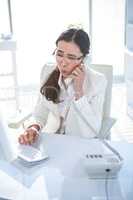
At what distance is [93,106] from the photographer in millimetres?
1573

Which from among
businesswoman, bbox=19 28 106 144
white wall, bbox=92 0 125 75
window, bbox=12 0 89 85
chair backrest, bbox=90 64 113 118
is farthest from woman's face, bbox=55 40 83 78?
white wall, bbox=92 0 125 75

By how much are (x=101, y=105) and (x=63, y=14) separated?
2842 millimetres

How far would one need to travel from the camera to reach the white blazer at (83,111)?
154cm

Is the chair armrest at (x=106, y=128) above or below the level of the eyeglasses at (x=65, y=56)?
below

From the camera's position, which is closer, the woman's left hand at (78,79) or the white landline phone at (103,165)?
the white landline phone at (103,165)

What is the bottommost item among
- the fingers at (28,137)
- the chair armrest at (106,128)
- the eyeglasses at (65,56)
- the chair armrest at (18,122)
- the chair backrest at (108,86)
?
the chair armrest at (106,128)

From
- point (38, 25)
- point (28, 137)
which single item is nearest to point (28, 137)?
point (28, 137)

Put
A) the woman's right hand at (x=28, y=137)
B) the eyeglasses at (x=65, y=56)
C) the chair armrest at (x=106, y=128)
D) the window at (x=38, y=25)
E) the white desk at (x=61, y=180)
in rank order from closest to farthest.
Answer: the white desk at (x=61, y=180) < the woman's right hand at (x=28, y=137) < the eyeglasses at (x=65, y=56) < the chair armrest at (x=106, y=128) < the window at (x=38, y=25)

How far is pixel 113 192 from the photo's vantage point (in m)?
1.00

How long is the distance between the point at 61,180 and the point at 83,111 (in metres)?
0.54

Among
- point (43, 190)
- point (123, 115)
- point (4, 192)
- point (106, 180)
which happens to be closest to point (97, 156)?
point (106, 180)

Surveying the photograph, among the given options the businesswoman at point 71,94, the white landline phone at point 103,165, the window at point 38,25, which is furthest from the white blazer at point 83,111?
the window at point 38,25

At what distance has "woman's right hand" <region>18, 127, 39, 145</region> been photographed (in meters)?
1.29

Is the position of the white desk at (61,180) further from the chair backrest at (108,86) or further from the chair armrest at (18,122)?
the chair backrest at (108,86)
